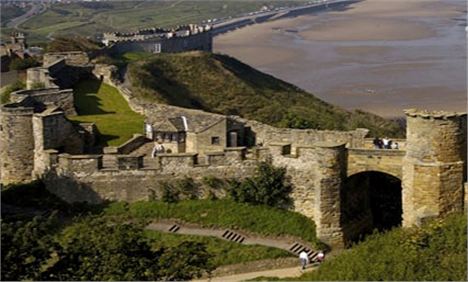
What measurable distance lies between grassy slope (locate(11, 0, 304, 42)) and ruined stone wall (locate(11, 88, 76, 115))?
8232 cm

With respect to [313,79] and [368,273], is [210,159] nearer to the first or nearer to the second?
[368,273]

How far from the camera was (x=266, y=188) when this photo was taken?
72.5ft

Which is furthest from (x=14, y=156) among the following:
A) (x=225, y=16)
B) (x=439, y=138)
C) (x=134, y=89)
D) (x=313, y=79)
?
(x=225, y=16)

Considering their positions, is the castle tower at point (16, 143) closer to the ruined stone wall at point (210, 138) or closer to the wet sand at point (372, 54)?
the ruined stone wall at point (210, 138)

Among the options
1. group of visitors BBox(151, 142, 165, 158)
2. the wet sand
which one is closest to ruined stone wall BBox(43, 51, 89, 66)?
group of visitors BBox(151, 142, 165, 158)

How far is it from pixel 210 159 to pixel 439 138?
5663mm

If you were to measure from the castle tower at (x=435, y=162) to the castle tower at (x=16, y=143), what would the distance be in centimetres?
960

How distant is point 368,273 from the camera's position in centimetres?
1465

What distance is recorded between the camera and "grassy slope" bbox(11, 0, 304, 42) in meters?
132

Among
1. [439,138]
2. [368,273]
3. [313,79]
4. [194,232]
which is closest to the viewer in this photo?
[368,273]

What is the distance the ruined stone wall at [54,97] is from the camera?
27.5 meters

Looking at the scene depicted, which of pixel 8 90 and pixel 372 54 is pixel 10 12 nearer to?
pixel 372 54

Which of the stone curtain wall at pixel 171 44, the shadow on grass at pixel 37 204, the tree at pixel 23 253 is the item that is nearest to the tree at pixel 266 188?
the shadow on grass at pixel 37 204

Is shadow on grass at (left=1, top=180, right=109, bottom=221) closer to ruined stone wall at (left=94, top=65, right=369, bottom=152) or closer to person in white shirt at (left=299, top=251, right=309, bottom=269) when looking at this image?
ruined stone wall at (left=94, top=65, right=369, bottom=152)
